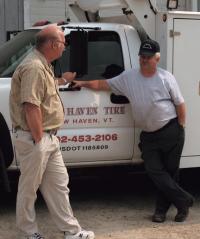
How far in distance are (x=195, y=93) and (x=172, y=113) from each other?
44 centimetres

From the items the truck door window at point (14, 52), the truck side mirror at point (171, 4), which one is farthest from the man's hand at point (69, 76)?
the truck side mirror at point (171, 4)

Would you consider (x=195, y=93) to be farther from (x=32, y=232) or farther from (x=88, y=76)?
(x=32, y=232)

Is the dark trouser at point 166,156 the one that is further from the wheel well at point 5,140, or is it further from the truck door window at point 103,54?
the wheel well at point 5,140

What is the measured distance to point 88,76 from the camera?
559 centimetres

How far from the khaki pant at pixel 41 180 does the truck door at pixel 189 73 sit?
156cm

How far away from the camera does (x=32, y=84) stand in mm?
4367

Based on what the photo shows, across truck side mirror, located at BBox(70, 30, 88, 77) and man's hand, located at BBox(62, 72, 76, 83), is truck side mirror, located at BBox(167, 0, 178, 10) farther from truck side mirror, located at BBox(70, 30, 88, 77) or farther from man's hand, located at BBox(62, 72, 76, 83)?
man's hand, located at BBox(62, 72, 76, 83)

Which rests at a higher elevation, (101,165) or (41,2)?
(41,2)

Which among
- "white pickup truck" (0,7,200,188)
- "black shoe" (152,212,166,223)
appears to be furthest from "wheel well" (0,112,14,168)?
"black shoe" (152,212,166,223)

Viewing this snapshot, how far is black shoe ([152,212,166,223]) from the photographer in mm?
5552

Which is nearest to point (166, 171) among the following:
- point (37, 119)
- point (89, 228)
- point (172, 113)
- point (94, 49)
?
point (172, 113)

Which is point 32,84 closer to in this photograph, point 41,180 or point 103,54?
point 41,180

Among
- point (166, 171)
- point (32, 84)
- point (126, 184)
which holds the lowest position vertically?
point (126, 184)

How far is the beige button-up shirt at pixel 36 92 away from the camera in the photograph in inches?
172
